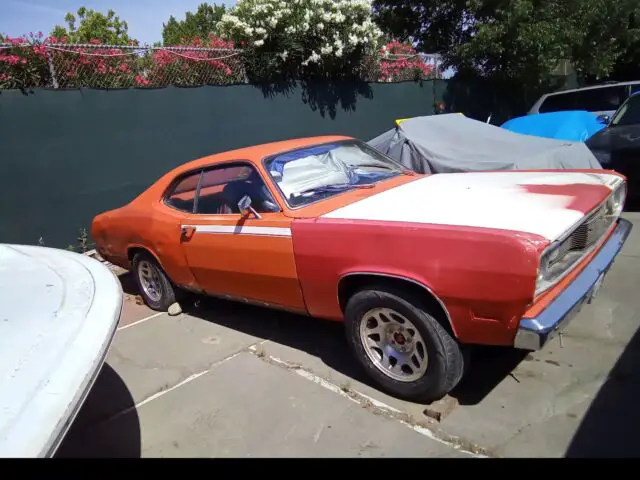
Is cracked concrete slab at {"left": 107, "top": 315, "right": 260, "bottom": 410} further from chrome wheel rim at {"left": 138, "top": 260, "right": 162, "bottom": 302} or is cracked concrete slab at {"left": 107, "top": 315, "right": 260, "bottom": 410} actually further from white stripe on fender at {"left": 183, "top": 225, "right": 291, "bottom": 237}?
white stripe on fender at {"left": 183, "top": 225, "right": 291, "bottom": 237}

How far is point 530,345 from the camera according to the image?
2.56 m

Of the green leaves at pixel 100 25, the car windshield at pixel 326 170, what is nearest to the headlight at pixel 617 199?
the car windshield at pixel 326 170

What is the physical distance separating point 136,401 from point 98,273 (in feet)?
3.27

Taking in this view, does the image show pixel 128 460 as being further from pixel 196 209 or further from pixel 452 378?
pixel 196 209

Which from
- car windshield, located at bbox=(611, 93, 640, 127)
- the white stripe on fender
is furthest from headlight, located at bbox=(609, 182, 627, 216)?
car windshield, located at bbox=(611, 93, 640, 127)

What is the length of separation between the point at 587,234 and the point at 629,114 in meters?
4.91

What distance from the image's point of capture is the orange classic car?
2.65 metres

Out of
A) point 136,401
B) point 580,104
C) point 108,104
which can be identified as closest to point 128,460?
point 136,401

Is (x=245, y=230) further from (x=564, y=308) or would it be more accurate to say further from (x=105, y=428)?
(x=564, y=308)

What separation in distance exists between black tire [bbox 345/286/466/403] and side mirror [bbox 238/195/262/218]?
1.01m

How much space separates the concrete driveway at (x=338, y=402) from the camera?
2.75m

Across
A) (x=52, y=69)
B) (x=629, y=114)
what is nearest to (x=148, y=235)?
(x=52, y=69)

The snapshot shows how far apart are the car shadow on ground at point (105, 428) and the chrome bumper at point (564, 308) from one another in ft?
7.17

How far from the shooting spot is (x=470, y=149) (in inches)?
271
